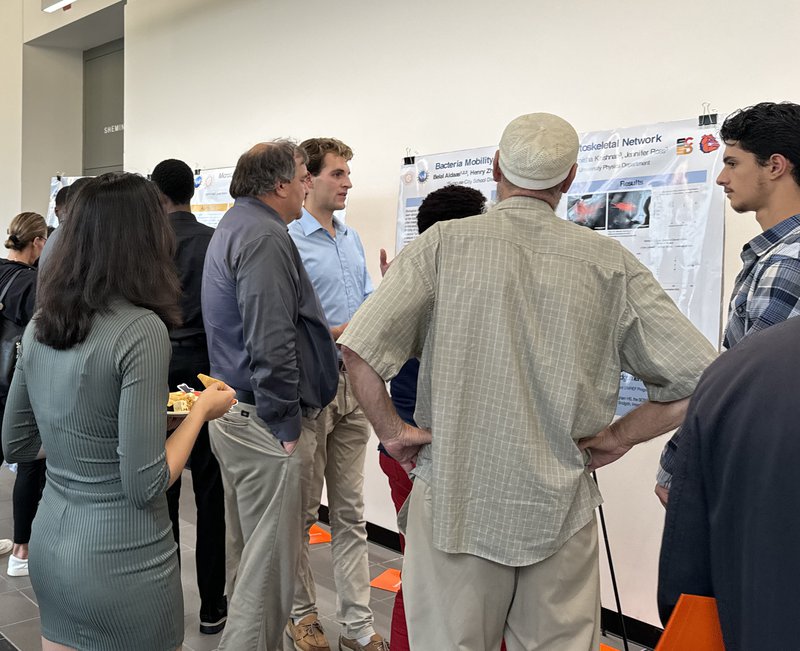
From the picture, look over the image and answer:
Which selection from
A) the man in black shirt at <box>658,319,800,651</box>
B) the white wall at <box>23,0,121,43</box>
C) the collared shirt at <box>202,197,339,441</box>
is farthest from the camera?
the white wall at <box>23,0,121,43</box>

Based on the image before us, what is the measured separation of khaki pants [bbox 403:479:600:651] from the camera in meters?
1.57

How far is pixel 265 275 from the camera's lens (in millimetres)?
2260

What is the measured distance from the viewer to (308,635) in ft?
9.12

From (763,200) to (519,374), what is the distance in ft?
3.03

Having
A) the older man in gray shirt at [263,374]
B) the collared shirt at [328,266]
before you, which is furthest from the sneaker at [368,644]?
the collared shirt at [328,266]

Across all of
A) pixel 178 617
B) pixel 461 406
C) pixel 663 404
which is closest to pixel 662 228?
pixel 663 404

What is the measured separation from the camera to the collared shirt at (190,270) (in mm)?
2961

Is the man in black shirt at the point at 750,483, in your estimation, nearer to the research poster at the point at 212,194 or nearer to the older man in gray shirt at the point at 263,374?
the older man in gray shirt at the point at 263,374

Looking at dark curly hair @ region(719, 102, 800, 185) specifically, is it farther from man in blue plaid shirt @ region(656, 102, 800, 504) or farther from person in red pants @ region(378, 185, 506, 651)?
person in red pants @ region(378, 185, 506, 651)

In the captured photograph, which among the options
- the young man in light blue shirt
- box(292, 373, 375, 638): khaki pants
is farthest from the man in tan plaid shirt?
box(292, 373, 375, 638): khaki pants

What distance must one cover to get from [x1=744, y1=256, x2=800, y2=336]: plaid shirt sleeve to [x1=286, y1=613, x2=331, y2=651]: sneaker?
5.86 ft

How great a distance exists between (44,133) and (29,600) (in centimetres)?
540

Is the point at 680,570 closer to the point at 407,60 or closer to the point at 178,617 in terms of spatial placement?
the point at 178,617

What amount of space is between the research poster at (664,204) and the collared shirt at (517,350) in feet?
4.52
